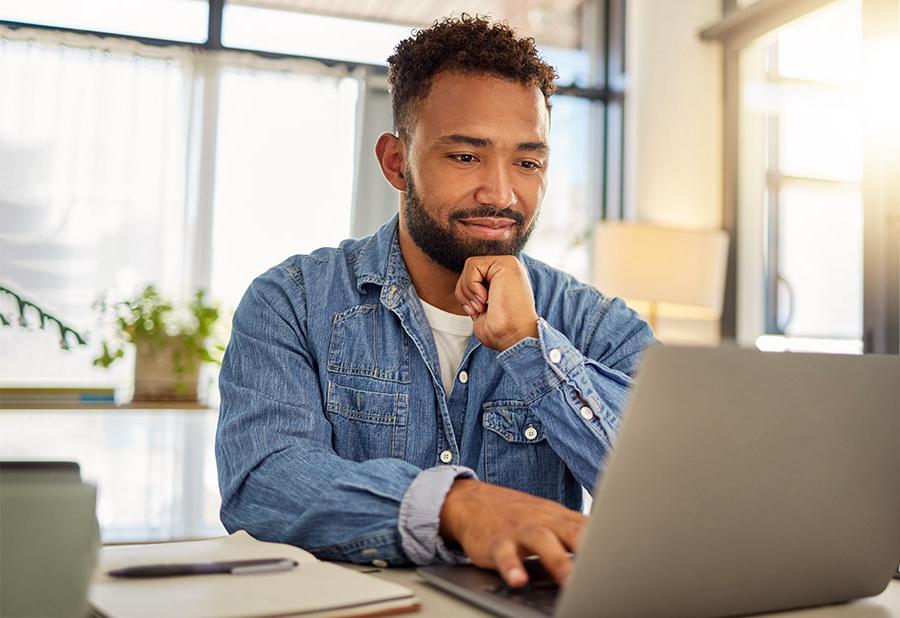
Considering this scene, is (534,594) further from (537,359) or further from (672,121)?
(672,121)

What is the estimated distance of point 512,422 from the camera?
4.24 feet

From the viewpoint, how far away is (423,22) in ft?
14.0

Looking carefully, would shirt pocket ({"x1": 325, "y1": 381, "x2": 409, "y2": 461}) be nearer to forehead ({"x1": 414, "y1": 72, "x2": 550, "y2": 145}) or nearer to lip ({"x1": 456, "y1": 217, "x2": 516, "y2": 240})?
lip ({"x1": 456, "y1": 217, "x2": 516, "y2": 240})

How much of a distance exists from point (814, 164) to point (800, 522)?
147 inches

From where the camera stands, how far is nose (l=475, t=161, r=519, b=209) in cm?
135

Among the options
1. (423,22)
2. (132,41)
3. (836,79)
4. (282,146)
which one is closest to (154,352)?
(282,146)

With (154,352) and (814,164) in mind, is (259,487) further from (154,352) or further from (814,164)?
(814,164)

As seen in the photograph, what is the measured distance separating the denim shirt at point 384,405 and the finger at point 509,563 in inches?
5.3

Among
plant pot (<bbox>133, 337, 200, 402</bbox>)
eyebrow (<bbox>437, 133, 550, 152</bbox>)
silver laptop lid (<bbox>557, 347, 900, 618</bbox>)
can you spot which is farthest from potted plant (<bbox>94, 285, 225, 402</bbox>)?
silver laptop lid (<bbox>557, 347, 900, 618</bbox>)

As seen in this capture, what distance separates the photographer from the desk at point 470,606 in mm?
694

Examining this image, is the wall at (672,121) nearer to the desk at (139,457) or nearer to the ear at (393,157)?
the desk at (139,457)

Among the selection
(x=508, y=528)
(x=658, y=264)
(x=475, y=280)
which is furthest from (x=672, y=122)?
(x=508, y=528)

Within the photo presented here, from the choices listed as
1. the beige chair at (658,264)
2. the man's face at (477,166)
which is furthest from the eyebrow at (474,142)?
the beige chair at (658,264)

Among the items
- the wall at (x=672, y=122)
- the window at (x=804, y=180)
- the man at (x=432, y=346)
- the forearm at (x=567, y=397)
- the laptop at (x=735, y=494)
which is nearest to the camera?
the laptop at (x=735, y=494)
